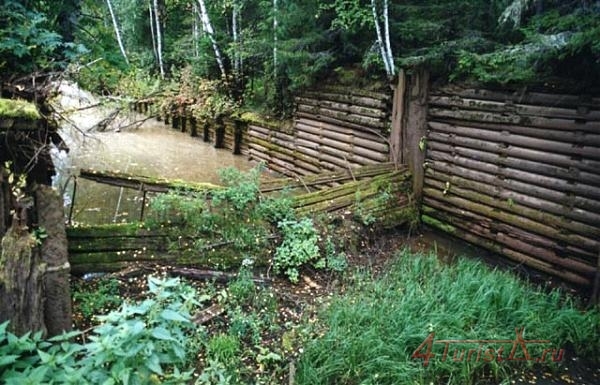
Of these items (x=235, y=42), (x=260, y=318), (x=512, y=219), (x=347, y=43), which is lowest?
(x=260, y=318)

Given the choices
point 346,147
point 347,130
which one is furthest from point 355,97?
point 346,147

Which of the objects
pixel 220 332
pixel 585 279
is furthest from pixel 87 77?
pixel 585 279

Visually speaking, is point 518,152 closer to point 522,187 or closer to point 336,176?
point 522,187

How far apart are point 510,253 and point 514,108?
6.10 ft

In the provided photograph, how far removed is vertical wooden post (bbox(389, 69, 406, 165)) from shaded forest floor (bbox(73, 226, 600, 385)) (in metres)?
2.69

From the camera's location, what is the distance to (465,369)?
132 inches

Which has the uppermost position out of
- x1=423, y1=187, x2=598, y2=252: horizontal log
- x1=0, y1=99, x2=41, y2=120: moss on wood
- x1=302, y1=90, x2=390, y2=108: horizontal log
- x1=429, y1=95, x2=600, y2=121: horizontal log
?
Result: x1=302, y1=90, x2=390, y2=108: horizontal log

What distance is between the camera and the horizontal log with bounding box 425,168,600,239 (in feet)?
15.7

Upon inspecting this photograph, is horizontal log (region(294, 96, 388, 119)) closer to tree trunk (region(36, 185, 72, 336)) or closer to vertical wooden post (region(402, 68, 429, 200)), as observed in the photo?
vertical wooden post (region(402, 68, 429, 200))

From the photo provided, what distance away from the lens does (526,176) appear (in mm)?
5320

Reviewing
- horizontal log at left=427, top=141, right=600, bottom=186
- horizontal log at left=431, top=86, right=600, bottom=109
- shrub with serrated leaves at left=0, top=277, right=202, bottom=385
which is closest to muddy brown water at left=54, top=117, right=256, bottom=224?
shrub with serrated leaves at left=0, top=277, right=202, bottom=385

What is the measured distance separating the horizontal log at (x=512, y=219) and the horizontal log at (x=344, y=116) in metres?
1.49

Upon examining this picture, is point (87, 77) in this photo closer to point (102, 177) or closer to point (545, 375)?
point (102, 177)

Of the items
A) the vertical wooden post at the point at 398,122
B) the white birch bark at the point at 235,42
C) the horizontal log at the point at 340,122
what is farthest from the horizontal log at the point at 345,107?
the white birch bark at the point at 235,42
